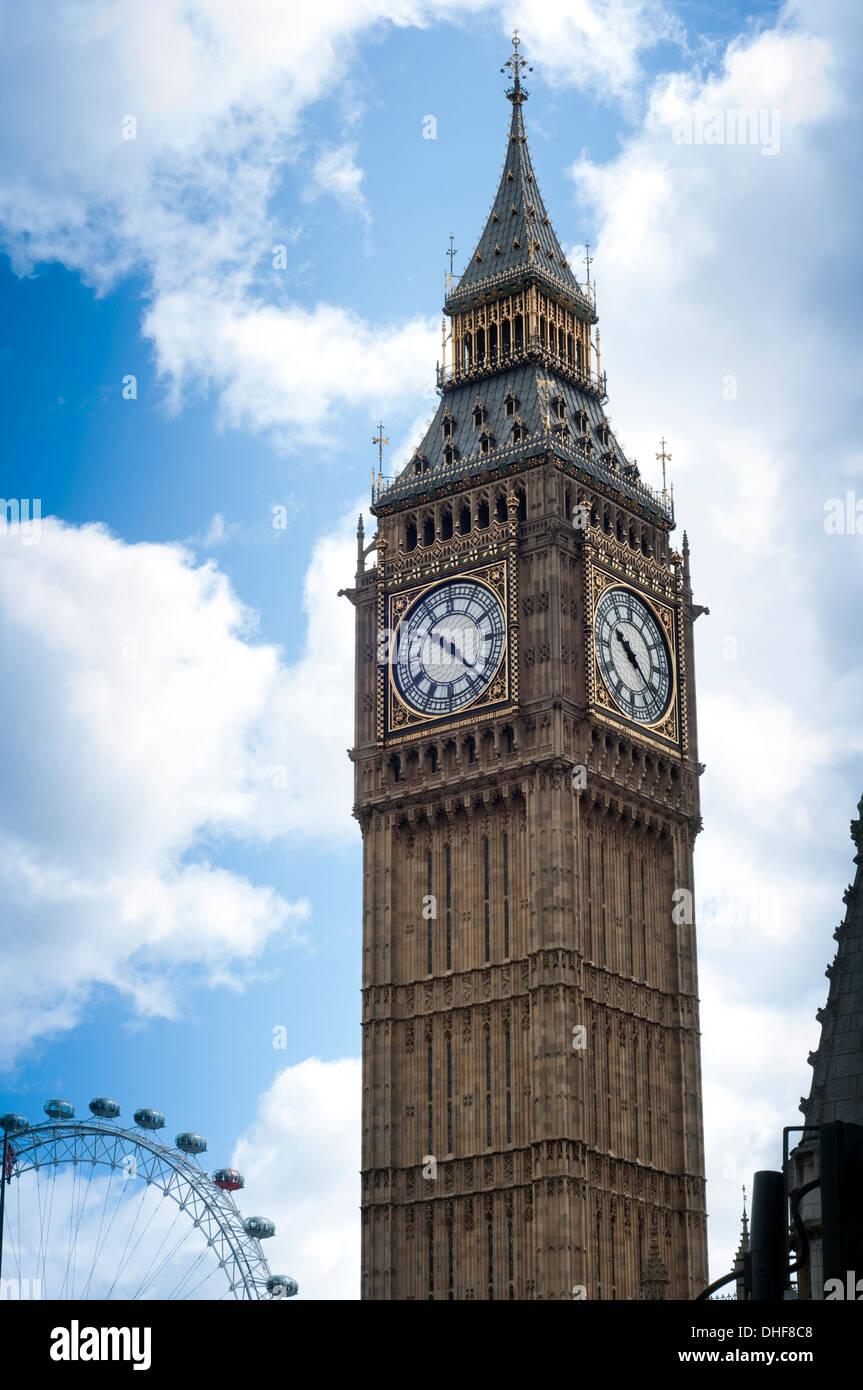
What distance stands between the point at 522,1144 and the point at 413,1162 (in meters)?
4.73

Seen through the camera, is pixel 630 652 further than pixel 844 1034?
Yes

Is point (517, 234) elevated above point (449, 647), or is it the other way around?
point (517, 234)

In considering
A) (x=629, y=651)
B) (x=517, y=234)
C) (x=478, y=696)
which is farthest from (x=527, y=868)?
(x=517, y=234)

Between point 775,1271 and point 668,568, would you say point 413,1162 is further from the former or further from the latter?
point 775,1271

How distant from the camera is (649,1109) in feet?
290

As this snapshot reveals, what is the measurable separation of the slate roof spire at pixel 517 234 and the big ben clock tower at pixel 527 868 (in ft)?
14.6

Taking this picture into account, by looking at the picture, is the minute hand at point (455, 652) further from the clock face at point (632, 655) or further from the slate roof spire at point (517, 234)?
the slate roof spire at point (517, 234)

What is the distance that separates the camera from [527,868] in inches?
3447

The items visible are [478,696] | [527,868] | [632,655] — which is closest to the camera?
[527,868]

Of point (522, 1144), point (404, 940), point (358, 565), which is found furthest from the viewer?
point (358, 565)

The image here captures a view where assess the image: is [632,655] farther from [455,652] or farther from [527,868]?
[527,868]

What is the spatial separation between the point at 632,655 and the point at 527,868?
33.5 ft
